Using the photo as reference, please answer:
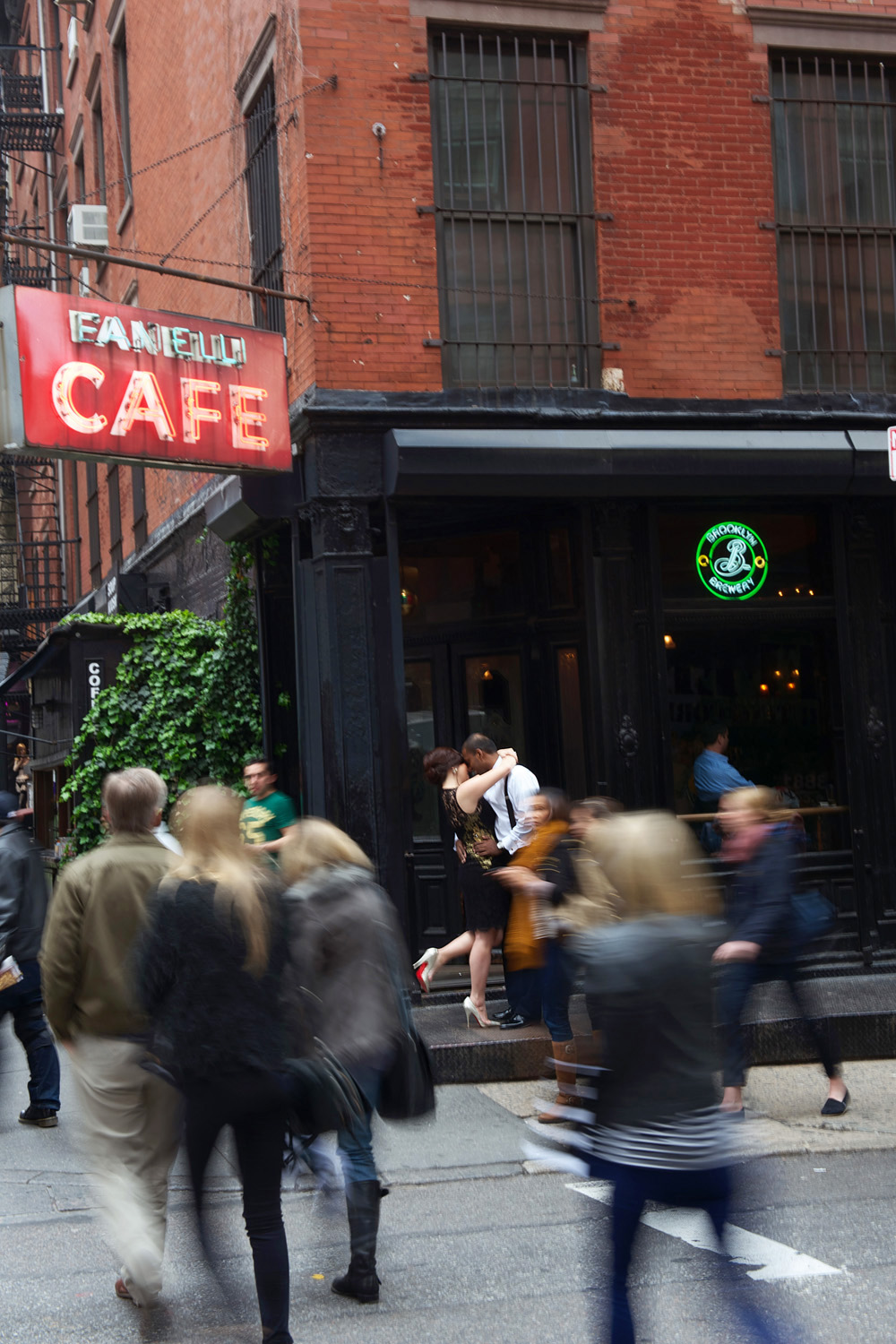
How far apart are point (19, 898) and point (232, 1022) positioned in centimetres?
430

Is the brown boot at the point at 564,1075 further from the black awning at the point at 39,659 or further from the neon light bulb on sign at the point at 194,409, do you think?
the black awning at the point at 39,659

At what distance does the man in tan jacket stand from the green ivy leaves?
7515 millimetres

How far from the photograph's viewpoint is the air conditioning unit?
1792 cm

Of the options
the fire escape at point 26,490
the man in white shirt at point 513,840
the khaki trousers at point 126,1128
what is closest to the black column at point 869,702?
the man in white shirt at point 513,840

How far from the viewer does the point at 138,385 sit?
9.72 meters

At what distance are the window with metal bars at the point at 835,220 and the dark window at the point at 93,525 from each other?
41.4 ft

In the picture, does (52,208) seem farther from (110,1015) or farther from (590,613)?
(110,1015)

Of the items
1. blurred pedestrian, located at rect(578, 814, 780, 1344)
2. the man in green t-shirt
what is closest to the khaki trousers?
blurred pedestrian, located at rect(578, 814, 780, 1344)

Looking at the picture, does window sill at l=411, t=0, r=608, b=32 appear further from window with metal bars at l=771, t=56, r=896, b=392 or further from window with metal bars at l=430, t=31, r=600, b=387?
window with metal bars at l=771, t=56, r=896, b=392

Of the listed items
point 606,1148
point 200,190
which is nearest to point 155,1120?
Result: point 606,1148

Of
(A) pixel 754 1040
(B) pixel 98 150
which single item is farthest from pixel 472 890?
(B) pixel 98 150

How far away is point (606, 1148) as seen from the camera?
356 cm

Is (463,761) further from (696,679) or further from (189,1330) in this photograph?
(189,1330)

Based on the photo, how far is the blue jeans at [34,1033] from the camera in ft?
26.5
